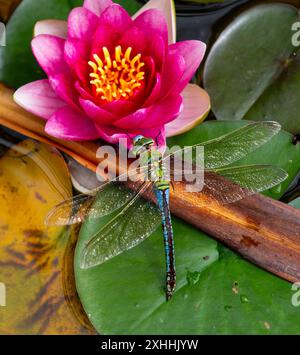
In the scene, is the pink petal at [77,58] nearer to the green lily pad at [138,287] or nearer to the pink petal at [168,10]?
the pink petal at [168,10]

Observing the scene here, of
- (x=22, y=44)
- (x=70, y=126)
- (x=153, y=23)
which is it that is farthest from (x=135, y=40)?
(x=22, y=44)

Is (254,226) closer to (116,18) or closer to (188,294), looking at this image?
(188,294)

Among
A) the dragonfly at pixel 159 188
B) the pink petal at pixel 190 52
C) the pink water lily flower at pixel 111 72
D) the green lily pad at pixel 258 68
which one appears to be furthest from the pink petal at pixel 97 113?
the green lily pad at pixel 258 68

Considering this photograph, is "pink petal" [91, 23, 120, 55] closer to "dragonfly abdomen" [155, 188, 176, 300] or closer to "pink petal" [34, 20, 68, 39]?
"pink petal" [34, 20, 68, 39]

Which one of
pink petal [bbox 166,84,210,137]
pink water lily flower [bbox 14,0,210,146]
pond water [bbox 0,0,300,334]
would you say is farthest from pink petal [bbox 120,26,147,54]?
pond water [bbox 0,0,300,334]

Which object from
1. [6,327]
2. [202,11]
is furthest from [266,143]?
[6,327]

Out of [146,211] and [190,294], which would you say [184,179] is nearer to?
[146,211]
